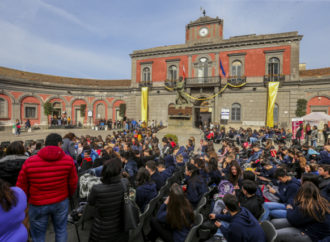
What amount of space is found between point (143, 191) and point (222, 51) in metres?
21.3

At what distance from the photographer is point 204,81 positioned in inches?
845

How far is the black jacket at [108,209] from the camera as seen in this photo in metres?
2.31

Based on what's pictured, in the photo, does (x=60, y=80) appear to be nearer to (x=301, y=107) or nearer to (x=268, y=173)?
(x=268, y=173)

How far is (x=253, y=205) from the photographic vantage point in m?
2.88


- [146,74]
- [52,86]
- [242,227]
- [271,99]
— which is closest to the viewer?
[242,227]

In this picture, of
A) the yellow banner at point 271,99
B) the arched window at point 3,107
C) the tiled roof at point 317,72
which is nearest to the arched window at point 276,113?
the yellow banner at point 271,99

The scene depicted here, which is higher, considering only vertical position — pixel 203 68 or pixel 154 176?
pixel 203 68

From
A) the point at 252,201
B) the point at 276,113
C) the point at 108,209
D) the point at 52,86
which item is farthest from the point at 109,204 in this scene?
the point at 52,86

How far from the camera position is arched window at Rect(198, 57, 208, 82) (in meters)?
21.8

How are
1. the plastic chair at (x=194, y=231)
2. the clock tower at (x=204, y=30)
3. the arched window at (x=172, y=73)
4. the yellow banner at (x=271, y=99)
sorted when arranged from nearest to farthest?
the plastic chair at (x=194, y=231) → the yellow banner at (x=271, y=99) → the clock tower at (x=204, y=30) → the arched window at (x=172, y=73)

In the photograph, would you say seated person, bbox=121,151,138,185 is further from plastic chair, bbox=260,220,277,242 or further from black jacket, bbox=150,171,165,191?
plastic chair, bbox=260,220,277,242

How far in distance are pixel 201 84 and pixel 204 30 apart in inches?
270

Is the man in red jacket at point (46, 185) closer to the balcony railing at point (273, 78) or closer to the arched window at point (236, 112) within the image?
the arched window at point (236, 112)

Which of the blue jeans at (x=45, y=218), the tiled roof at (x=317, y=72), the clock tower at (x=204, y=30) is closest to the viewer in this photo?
the blue jeans at (x=45, y=218)
